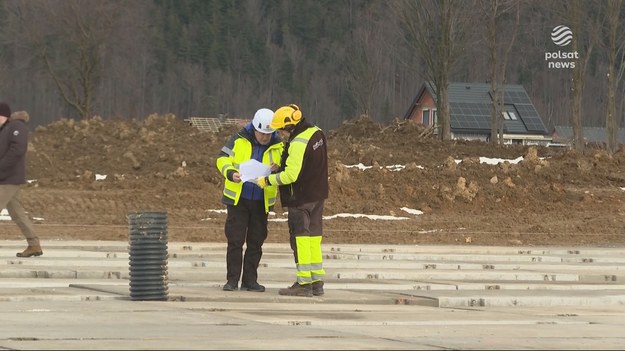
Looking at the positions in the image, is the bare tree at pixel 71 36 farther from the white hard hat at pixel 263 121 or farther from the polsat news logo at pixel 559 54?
the white hard hat at pixel 263 121

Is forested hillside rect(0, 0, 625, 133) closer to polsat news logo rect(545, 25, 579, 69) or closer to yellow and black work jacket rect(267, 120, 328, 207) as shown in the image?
polsat news logo rect(545, 25, 579, 69)

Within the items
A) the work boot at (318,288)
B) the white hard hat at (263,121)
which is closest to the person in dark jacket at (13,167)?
the white hard hat at (263,121)

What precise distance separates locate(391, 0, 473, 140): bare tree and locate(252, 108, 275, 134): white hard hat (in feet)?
103

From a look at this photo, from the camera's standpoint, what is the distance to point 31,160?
3606cm

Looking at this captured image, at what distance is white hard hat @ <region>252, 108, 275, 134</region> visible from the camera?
14172 mm

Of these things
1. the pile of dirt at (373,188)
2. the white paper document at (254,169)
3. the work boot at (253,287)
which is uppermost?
the white paper document at (254,169)

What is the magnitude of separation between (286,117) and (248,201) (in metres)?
1.06

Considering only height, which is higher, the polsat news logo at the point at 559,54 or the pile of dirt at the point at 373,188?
the polsat news logo at the point at 559,54

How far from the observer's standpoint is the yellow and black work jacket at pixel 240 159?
14.3 metres

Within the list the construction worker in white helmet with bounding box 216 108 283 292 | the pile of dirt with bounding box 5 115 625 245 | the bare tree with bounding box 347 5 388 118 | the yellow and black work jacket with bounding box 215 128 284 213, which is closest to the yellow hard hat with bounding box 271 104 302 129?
the construction worker in white helmet with bounding box 216 108 283 292

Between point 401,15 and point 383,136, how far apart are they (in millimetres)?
8858

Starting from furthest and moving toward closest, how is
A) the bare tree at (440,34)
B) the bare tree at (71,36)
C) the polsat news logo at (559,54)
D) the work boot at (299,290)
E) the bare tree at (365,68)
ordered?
the polsat news logo at (559,54)
the bare tree at (365,68)
the bare tree at (71,36)
the bare tree at (440,34)
the work boot at (299,290)

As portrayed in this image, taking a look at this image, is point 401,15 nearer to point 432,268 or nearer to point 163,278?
point 432,268

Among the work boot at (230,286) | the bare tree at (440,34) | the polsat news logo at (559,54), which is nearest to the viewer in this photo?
the work boot at (230,286)
